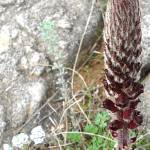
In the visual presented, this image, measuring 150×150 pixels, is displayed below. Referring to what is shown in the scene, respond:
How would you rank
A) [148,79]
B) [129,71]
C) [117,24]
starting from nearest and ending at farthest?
[117,24]
[129,71]
[148,79]

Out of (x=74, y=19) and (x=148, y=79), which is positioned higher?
(x=74, y=19)

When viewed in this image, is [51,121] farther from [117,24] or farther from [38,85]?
[117,24]

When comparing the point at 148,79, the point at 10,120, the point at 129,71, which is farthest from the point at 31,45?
the point at 129,71

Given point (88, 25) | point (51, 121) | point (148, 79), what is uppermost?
point (88, 25)

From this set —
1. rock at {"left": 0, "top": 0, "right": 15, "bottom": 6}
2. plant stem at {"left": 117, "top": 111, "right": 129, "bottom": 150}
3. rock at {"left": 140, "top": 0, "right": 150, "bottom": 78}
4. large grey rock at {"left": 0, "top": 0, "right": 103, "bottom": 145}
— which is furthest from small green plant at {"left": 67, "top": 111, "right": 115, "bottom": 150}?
rock at {"left": 0, "top": 0, "right": 15, "bottom": 6}

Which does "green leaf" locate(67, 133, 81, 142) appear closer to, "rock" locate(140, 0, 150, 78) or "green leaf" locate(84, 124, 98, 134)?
"green leaf" locate(84, 124, 98, 134)

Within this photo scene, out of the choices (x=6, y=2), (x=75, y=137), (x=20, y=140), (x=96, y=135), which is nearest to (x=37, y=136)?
(x=20, y=140)
